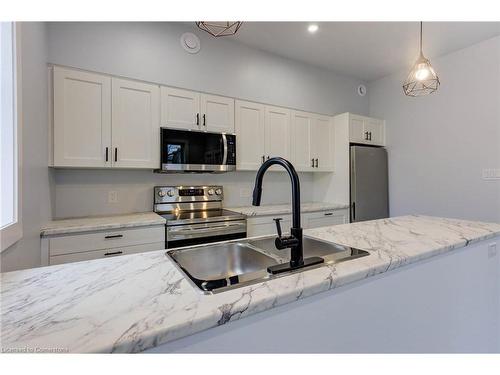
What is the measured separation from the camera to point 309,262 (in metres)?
0.91

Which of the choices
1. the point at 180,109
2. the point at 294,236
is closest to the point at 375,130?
the point at 180,109

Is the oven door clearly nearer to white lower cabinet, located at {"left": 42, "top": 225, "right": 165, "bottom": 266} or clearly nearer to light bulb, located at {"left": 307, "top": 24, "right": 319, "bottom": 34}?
white lower cabinet, located at {"left": 42, "top": 225, "right": 165, "bottom": 266}

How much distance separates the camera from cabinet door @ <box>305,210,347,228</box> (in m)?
2.98

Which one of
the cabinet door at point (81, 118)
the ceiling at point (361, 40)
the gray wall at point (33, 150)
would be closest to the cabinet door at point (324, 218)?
the ceiling at point (361, 40)

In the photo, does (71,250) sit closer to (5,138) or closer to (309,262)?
(5,138)

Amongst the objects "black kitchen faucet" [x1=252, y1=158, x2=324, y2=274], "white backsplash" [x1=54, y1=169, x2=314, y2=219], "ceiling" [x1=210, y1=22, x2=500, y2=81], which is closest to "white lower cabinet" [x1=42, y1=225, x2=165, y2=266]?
"white backsplash" [x1=54, y1=169, x2=314, y2=219]

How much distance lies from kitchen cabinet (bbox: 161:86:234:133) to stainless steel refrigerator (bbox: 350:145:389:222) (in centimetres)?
175

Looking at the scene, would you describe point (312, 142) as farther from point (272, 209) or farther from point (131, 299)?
point (131, 299)

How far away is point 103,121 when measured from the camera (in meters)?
2.18

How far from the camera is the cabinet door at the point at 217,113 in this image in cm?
263

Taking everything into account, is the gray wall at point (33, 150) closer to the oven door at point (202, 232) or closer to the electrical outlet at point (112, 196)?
the electrical outlet at point (112, 196)

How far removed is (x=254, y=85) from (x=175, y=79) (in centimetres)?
96

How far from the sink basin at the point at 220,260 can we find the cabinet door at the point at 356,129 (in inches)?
109
